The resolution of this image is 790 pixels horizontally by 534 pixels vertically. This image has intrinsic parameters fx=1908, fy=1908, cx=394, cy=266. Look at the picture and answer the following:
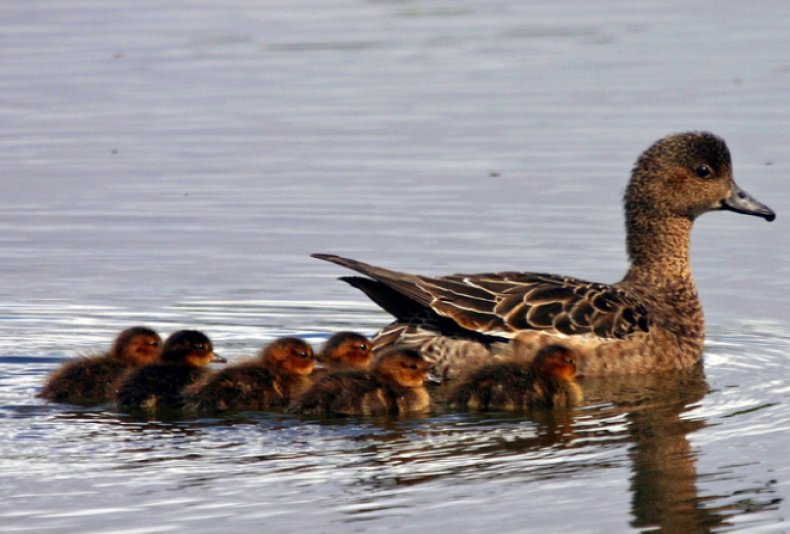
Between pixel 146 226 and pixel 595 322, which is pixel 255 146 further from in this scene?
pixel 595 322

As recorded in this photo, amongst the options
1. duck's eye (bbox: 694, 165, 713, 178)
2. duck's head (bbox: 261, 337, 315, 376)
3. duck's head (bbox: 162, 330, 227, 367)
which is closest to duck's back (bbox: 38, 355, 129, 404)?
duck's head (bbox: 162, 330, 227, 367)

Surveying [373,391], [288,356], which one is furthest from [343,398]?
[288,356]

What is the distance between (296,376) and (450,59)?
9.75m

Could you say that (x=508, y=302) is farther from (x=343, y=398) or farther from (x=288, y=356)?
(x=343, y=398)

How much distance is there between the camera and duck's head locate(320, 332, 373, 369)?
9828 millimetres

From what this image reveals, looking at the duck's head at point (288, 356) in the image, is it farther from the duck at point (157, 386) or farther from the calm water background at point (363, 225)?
the calm water background at point (363, 225)

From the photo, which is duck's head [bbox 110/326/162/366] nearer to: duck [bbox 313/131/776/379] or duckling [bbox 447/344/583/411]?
duck [bbox 313/131/776/379]

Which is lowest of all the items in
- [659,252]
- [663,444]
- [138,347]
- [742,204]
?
[663,444]

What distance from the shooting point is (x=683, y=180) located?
11.2 metres

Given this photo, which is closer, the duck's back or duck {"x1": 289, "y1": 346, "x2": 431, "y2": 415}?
duck {"x1": 289, "y1": 346, "x2": 431, "y2": 415}

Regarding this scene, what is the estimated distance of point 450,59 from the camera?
743 inches

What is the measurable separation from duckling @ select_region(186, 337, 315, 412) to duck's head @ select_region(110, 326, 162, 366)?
601 millimetres

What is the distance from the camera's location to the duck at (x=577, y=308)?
10094 millimetres

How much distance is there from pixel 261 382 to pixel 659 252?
3.01 metres
